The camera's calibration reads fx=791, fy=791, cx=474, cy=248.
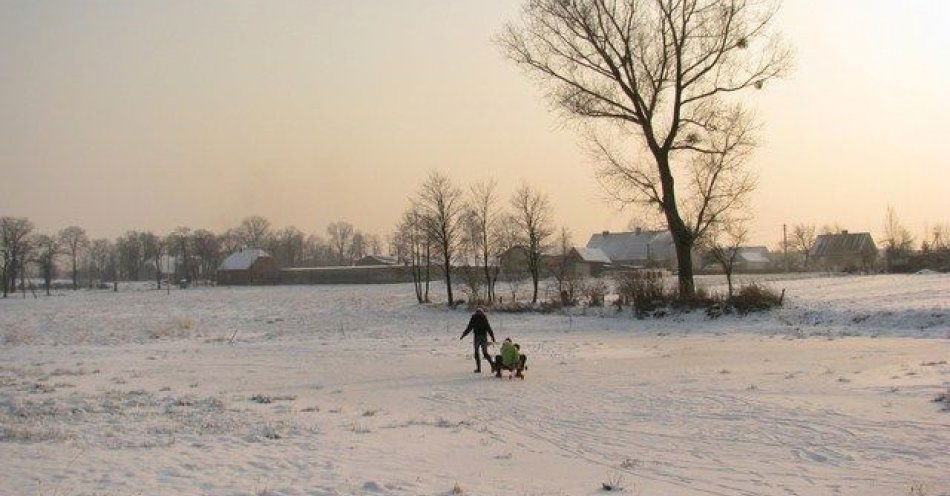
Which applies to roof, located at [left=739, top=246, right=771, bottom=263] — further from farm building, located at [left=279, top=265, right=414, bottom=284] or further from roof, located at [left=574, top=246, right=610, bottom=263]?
farm building, located at [left=279, top=265, right=414, bottom=284]

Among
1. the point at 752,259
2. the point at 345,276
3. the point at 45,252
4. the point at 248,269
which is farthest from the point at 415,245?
the point at 752,259

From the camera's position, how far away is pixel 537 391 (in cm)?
1659

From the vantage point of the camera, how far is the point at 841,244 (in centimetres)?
12512

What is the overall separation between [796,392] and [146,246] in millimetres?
152443

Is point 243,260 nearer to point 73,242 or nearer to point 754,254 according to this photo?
point 73,242

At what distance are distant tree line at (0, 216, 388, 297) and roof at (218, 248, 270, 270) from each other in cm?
1054

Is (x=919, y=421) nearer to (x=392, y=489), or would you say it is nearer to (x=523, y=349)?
(x=392, y=489)

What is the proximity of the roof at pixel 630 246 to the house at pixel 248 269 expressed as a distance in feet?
181

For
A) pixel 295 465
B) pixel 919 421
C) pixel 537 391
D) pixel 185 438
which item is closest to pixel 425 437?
pixel 295 465

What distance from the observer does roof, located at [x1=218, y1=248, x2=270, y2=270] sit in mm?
124231

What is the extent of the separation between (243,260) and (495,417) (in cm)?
11824

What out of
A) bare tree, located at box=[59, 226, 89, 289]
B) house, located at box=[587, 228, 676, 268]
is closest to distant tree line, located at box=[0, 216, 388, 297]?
bare tree, located at box=[59, 226, 89, 289]

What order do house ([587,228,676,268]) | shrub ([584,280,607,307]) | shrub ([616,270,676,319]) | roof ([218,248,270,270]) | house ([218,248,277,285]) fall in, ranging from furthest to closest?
house ([587,228,676,268]) → roof ([218,248,270,270]) → house ([218,248,277,285]) → shrub ([584,280,607,307]) → shrub ([616,270,676,319])

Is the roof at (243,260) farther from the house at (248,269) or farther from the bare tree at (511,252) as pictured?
the bare tree at (511,252)
